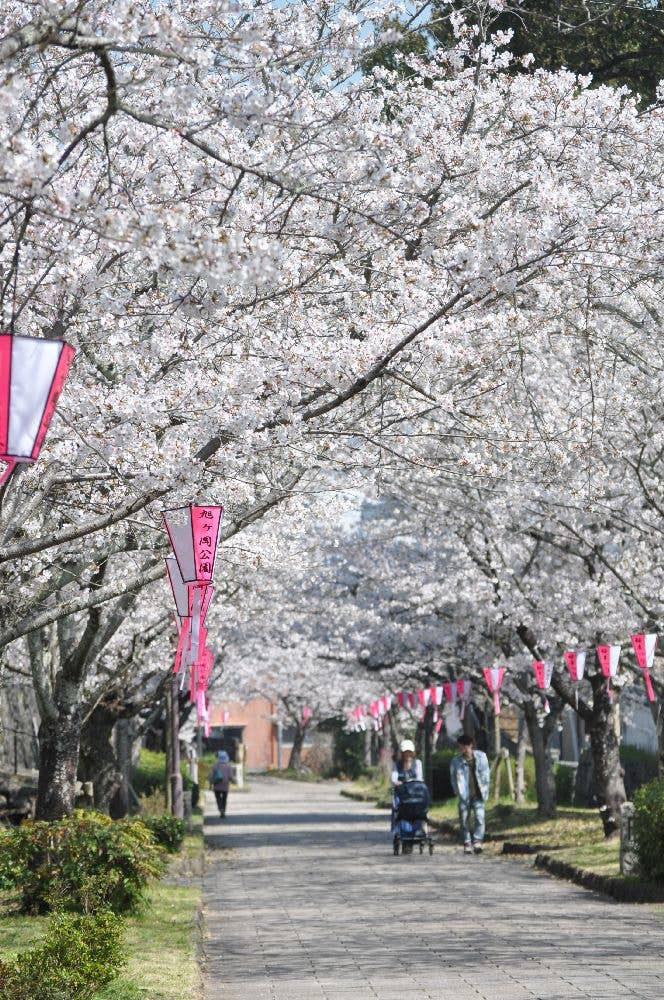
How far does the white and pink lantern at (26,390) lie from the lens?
21.6 ft

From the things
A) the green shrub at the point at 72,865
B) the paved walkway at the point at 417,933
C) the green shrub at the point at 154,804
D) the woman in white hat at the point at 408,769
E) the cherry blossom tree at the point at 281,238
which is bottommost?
the paved walkway at the point at 417,933

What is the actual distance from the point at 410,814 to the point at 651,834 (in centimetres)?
727

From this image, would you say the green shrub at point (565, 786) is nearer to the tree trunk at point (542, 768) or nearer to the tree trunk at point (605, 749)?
the tree trunk at point (542, 768)

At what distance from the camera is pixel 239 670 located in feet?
152

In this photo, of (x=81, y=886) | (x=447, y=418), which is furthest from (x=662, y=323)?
(x=81, y=886)

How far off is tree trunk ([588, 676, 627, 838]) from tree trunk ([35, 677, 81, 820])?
9583 mm

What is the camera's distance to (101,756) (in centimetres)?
2300

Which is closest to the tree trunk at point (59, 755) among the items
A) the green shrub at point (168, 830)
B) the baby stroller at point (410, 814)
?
the green shrub at point (168, 830)

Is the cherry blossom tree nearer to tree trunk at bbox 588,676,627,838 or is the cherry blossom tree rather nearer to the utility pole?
tree trunk at bbox 588,676,627,838

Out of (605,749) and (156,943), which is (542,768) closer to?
(605,749)

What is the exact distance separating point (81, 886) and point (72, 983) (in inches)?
199

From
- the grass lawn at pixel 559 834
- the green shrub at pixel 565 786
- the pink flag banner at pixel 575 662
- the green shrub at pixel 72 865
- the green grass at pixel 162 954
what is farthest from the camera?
the green shrub at pixel 565 786

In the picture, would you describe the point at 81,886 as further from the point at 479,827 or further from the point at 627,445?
the point at 479,827

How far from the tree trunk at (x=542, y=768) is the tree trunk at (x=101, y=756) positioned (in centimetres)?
831
